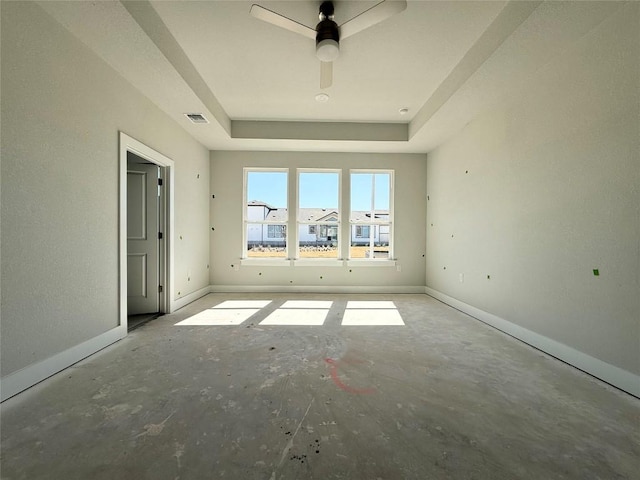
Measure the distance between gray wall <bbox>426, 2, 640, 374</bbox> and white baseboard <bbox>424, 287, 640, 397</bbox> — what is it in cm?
5

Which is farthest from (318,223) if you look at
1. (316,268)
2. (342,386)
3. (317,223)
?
(342,386)

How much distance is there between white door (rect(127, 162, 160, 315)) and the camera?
3607mm

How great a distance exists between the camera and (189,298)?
14.1ft

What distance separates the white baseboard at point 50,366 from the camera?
5.74 feet

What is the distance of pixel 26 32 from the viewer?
6.07ft

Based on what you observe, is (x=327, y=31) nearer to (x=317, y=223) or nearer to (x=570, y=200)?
(x=570, y=200)

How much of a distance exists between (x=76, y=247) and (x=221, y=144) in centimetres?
303

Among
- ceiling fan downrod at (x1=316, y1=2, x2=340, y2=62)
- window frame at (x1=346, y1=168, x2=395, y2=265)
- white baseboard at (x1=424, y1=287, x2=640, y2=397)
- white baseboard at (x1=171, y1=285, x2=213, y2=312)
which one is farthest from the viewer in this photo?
window frame at (x1=346, y1=168, x2=395, y2=265)

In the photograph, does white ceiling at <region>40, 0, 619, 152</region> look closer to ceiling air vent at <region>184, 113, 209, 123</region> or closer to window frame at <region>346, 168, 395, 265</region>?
ceiling air vent at <region>184, 113, 209, 123</region>

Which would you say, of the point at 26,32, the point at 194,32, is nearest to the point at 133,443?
the point at 26,32

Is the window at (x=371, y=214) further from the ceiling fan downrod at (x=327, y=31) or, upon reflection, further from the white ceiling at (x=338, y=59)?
the ceiling fan downrod at (x=327, y=31)

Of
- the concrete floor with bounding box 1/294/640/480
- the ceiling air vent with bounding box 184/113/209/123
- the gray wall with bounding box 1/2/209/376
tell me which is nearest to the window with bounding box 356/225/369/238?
the concrete floor with bounding box 1/294/640/480

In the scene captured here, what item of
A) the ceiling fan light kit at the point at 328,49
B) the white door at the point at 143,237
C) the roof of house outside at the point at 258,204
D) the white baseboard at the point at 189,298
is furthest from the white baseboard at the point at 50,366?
the ceiling fan light kit at the point at 328,49

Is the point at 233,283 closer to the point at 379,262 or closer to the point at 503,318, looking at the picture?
the point at 379,262
